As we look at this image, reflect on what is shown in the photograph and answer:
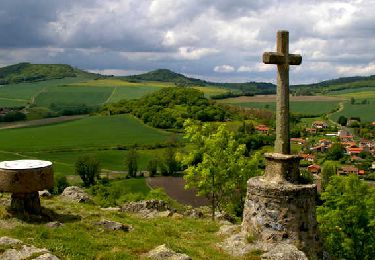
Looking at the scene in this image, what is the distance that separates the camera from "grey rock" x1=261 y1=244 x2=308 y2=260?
46.5 feet

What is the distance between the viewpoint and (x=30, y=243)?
46.9 feet

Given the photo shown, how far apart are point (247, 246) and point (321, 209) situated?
17.4 m

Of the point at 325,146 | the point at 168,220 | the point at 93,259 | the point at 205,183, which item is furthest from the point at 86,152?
the point at 93,259

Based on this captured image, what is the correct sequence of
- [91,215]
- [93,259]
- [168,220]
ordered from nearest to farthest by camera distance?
[93,259], [91,215], [168,220]

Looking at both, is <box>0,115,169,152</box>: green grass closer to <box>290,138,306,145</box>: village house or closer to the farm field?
the farm field

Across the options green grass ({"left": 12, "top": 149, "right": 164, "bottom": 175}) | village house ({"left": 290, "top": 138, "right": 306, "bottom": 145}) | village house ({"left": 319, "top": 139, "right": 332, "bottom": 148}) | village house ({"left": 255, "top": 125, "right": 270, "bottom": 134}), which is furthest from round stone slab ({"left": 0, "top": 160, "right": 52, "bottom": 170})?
village house ({"left": 319, "top": 139, "right": 332, "bottom": 148})

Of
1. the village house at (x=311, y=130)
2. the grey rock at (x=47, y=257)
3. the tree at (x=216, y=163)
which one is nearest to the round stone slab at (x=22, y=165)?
the grey rock at (x=47, y=257)

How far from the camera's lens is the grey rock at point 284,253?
46.5 feet

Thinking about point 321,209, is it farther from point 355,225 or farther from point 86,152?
point 86,152

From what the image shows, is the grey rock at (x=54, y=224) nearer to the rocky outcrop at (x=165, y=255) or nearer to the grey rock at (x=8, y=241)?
the grey rock at (x=8, y=241)

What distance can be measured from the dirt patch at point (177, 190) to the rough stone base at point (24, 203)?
5312 centimetres

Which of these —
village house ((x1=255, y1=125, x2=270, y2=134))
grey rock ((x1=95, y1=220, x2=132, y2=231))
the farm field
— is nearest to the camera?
grey rock ((x1=95, y1=220, x2=132, y2=231))

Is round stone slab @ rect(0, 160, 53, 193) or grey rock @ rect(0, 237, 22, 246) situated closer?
grey rock @ rect(0, 237, 22, 246)

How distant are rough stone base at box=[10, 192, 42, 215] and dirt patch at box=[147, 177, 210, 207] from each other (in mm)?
53119
